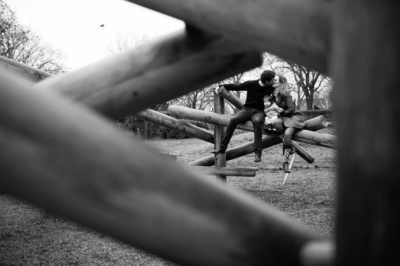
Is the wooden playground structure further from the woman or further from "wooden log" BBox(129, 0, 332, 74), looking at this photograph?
the woman

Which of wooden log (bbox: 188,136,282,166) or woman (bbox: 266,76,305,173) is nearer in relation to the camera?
woman (bbox: 266,76,305,173)

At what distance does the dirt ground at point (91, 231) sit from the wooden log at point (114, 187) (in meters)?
1.45

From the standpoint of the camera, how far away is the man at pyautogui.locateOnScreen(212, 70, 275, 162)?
6.89 metres

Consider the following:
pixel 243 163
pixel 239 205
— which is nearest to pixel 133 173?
pixel 239 205

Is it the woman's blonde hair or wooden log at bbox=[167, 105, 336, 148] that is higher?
the woman's blonde hair

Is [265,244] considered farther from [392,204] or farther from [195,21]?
[195,21]

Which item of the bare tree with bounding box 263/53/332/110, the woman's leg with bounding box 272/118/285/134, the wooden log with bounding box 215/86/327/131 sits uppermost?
the bare tree with bounding box 263/53/332/110

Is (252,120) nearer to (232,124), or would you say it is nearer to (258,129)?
(258,129)

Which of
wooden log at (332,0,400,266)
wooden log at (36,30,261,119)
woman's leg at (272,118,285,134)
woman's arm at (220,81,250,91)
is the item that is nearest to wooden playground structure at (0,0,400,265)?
wooden log at (332,0,400,266)

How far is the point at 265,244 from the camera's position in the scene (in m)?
1.02

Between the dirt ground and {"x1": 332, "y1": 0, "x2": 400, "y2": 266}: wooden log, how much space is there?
5.11ft

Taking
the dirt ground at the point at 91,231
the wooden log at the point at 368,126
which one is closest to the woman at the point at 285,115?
the dirt ground at the point at 91,231

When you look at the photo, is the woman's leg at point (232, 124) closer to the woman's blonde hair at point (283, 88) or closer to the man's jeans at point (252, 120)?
the man's jeans at point (252, 120)

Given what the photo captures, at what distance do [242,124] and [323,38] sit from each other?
622cm
